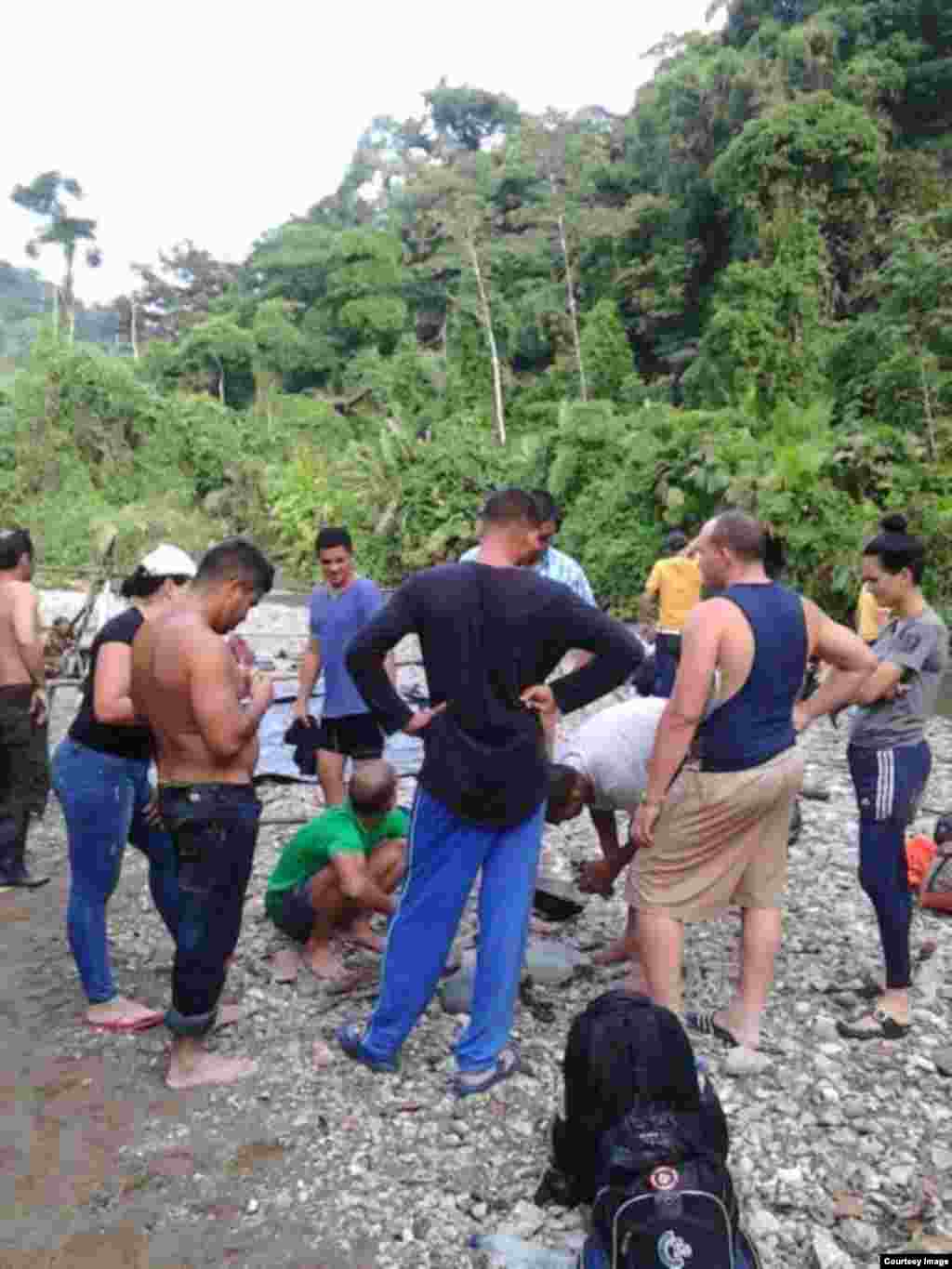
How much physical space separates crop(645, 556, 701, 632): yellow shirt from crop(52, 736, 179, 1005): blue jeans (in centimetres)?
485

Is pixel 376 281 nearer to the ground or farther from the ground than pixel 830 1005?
farther from the ground

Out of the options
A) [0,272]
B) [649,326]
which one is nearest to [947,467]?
[649,326]

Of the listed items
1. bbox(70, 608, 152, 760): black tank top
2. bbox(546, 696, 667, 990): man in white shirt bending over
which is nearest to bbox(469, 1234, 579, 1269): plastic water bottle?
bbox(546, 696, 667, 990): man in white shirt bending over

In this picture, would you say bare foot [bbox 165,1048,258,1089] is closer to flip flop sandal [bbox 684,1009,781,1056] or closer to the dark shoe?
the dark shoe

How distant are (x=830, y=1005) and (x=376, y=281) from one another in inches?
1491

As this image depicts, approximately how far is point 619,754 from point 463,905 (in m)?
1.02

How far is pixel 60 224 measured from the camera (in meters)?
51.8

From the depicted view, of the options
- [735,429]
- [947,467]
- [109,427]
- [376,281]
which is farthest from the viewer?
[376,281]

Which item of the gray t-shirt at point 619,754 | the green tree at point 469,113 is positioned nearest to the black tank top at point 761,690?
the gray t-shirt at point 619,754

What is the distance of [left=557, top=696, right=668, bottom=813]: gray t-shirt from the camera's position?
13.9 ft

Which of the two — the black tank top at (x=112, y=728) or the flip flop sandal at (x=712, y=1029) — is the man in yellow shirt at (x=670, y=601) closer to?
the flip flop sandal at (x=712, y=1029)

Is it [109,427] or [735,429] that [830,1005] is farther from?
[109,427]

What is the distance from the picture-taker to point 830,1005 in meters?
4.17

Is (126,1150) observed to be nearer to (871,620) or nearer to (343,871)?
(343,871)
